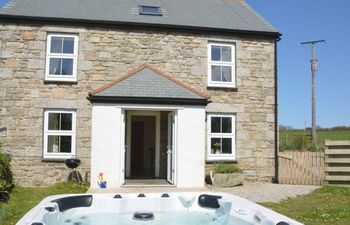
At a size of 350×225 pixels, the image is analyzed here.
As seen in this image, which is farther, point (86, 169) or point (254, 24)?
point (254, 24)

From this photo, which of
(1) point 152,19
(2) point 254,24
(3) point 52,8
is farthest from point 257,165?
(3) point 52,8

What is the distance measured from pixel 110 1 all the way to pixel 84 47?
2.98 meters

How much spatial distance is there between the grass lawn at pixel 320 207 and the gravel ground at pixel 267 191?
1.56ft

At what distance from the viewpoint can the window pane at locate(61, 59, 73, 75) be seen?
40.1 ft

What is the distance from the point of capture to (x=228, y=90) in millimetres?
12969

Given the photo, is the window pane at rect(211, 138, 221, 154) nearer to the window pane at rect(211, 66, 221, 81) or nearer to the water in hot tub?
the window pane at rect(211, 66, 221, 81)

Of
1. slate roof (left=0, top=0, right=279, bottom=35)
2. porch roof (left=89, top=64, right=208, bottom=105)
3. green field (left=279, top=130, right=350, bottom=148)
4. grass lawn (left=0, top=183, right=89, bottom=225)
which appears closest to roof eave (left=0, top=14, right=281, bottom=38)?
slate roof (left=0, top=0, right=279, bottom=35)

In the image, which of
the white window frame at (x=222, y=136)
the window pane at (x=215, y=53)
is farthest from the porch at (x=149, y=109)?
the window pane at (x=215, y=53)

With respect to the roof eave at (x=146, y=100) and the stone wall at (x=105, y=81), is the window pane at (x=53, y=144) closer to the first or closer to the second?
the stone wall at (x=105, y=81)

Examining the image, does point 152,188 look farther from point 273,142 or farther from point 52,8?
point 52,8

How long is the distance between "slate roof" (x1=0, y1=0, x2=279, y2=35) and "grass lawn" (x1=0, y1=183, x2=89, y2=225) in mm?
5938

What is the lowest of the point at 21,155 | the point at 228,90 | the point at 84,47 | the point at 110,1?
the point at 21,155

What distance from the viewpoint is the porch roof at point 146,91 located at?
10.4 metres

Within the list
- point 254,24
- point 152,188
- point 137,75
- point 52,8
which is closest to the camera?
point 152,188
